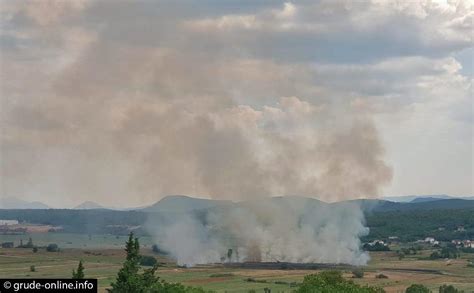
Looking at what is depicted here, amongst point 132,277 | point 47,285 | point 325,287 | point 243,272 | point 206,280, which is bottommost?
point 206,280

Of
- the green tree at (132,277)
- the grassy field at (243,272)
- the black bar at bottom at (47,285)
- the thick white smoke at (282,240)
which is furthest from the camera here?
the thick white smoke at (282,240)

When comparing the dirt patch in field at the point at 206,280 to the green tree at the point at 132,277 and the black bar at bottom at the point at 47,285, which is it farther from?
the black bar at bottom at the point at 47,285

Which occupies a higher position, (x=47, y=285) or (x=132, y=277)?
(x=47, y=285)

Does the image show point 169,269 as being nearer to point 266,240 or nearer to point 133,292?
point 266,240

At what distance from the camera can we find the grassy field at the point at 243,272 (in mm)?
135750

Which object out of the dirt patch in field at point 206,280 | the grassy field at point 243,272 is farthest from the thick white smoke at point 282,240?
the dirt patch in field at point 206,280

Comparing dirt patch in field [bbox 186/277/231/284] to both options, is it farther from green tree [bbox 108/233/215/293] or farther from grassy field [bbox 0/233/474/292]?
green tree [bbox 108/233/215/293]

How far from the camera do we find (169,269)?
166 m

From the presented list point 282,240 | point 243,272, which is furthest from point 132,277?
point 282,240

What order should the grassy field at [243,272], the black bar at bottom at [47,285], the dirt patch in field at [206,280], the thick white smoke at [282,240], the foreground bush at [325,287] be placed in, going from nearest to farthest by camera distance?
1. the black bar at bottom at [47,285]
2. the foreground bush at [325,287]
3. the grassy field at [243,272]
4. the dirt patch in field at [206,280]
5. the thick white smoke at [282,240]

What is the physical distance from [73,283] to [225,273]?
417 ft

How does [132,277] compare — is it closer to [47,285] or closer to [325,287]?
[47,285]

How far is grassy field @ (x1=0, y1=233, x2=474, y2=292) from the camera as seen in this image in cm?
13575

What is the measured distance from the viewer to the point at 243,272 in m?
165
